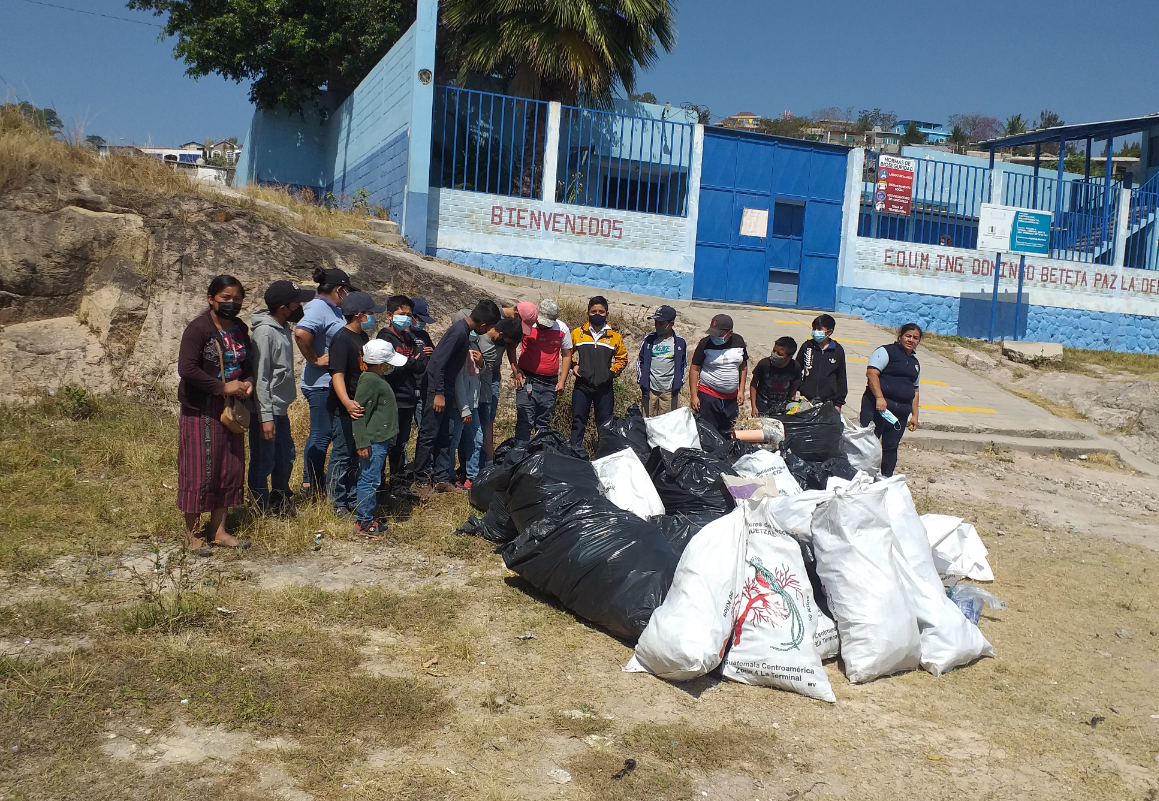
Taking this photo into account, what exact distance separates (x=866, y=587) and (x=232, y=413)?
3400 mm

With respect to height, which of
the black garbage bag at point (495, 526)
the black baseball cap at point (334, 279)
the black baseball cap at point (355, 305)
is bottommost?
the black garbage bag at point (495, 526)

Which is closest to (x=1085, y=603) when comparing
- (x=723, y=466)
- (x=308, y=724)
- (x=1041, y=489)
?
(x=723, y=466)

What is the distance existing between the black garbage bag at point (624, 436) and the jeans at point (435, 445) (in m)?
1.09

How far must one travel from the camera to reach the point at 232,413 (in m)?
4.81

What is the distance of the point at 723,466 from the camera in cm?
550

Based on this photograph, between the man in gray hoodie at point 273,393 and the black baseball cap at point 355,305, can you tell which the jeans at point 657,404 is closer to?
the black baseball cap at point 355,305

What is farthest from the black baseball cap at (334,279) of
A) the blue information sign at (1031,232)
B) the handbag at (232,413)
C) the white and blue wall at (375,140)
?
the blue information sign at (1031,232)

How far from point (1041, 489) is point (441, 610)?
6444 millimetres

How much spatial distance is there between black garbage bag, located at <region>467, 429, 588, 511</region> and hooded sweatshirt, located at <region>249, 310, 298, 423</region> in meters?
1.35

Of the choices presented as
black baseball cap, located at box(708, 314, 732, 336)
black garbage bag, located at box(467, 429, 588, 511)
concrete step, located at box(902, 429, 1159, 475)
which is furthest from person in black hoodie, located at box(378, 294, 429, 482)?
concrete step, located at box(902, 429, 1159, 475)

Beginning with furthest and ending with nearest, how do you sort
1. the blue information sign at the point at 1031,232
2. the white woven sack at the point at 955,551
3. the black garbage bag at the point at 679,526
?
1. the blue information sign at the point at 1031,232
2. the white woven sack at the point at 955,551
3. the black garbage bag at the point at 679,526

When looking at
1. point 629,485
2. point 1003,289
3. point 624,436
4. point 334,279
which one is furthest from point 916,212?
point 334,279

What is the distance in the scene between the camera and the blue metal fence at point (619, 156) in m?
13.4

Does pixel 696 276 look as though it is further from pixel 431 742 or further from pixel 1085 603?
pixel 431 742
